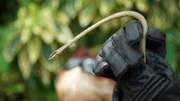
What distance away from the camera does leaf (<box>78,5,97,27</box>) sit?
3182mm

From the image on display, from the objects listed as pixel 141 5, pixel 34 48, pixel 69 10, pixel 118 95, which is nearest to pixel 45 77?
pixel 34 48

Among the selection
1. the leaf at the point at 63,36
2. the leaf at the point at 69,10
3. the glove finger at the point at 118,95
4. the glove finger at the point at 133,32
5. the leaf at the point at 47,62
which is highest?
the glove finger at the point at 133,32

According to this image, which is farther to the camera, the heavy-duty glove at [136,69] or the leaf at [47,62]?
the leaf at [47,62]

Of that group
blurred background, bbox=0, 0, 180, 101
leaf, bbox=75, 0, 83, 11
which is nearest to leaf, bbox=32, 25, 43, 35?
blurred background, bbox=0, 0, 180, 101

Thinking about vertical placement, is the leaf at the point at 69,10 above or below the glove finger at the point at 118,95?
above

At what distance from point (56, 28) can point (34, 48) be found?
0.54ft

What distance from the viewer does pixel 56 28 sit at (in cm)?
326

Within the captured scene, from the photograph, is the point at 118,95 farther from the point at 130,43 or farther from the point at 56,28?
the point at 56,28

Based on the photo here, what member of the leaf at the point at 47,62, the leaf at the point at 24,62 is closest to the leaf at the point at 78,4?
the leaf at the point at 47,62

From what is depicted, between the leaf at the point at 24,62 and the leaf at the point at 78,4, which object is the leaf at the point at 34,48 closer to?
the leaf at the point at 24,62

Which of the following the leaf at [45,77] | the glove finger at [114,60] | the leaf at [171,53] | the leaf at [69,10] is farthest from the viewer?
the leaf at [45,77]

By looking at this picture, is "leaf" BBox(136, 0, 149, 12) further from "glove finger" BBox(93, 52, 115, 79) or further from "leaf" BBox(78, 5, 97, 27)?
"glove finger" BBox(93, 52, 115, 79)

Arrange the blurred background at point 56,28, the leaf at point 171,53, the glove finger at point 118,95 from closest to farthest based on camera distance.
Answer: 1. the glove finger at point 118,95
2. the leaf at point 171,53
3. the blurred background at point 56,28

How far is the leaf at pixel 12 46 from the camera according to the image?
325cm
